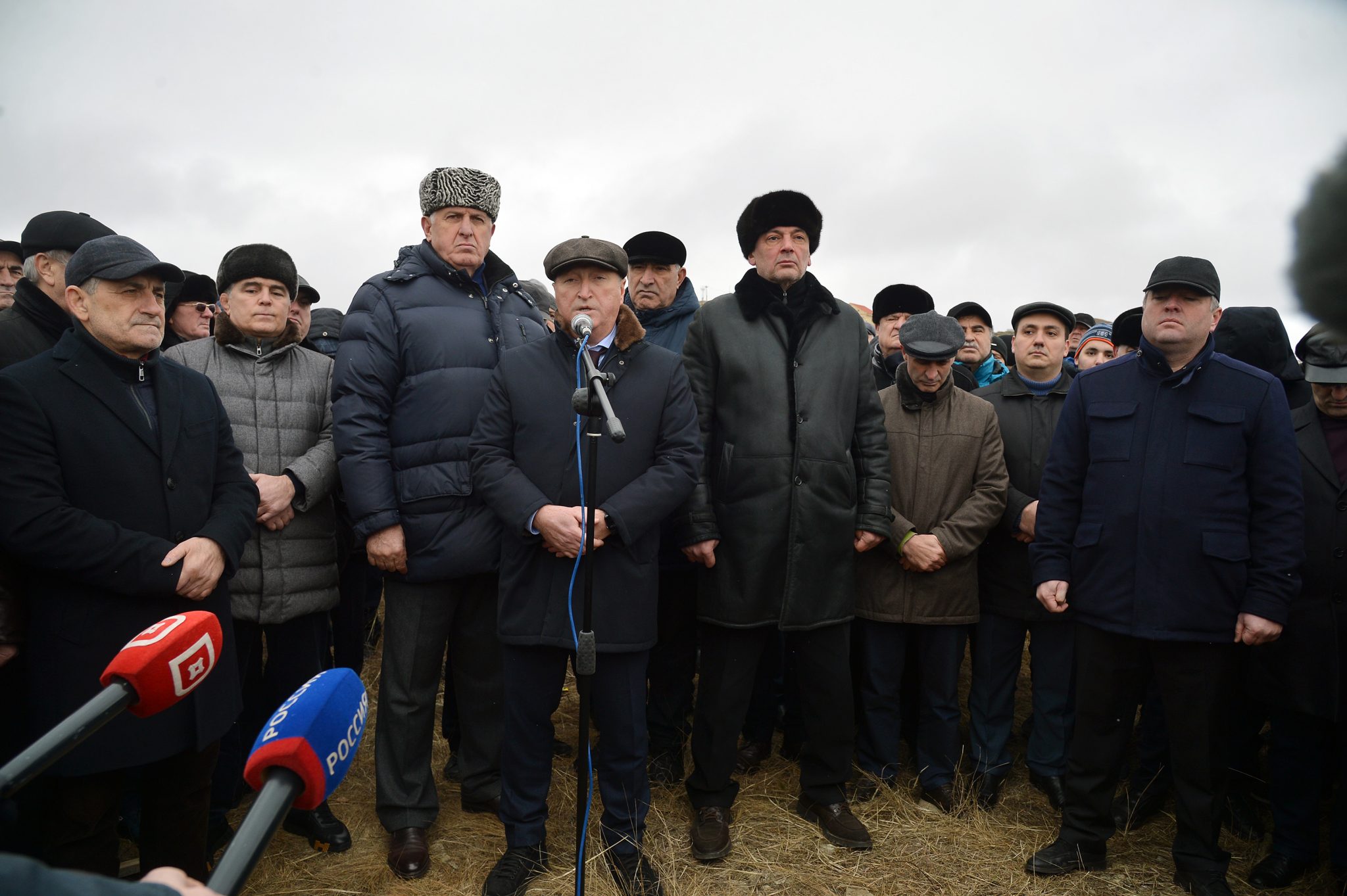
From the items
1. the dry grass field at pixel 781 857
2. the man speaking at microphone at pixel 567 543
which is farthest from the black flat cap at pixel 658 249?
the dry grass field at pixel 781 857

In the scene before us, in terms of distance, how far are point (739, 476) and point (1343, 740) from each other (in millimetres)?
2769

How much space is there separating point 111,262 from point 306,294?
3.26m

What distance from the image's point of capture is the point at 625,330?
3604 mm

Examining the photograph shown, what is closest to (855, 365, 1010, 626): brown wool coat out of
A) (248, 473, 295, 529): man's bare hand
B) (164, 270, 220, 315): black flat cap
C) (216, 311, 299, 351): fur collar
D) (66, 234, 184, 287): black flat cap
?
(248, 473, 295, 529): man's bare hand

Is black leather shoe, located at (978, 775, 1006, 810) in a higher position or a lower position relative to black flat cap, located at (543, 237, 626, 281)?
lower

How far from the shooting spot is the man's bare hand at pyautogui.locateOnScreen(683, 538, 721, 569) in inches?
151

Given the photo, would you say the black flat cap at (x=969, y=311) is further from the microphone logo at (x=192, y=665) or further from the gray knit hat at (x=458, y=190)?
the microphone logo at (x=192, y=665)

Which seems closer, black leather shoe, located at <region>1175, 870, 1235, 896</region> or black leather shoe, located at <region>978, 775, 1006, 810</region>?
black leather shoe, located at <region>1175, 870, 1235, 896</region>

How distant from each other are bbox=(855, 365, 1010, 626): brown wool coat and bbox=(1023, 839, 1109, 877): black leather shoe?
108 centimetres

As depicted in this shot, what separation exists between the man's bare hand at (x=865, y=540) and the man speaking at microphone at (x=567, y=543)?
1.00m

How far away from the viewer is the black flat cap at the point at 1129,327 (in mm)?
5559

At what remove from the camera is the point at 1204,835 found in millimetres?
3557

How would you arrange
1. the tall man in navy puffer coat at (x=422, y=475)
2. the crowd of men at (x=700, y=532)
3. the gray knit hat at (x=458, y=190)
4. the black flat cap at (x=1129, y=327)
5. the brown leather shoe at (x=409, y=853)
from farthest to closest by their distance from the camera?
1. the black flat cap at (x=1129, y=327)
2. the gray knit hat at (x=458, y=190)
3. the tall man in navy puffer coat at (x=422, y=475)
4. the brown leather shoe at (x=409, y=853)
5. the crowd of men at (x=700, y=532)

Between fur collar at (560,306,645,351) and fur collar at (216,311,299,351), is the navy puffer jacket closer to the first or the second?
fur collar at (216,311,299,351)
